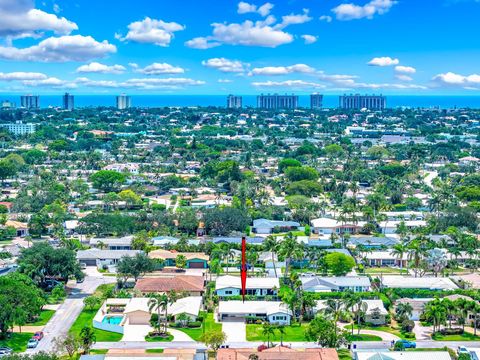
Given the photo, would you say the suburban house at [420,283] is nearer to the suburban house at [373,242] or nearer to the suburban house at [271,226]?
the suburban house at [373,242]

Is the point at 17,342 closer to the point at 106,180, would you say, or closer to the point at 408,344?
the point at 408,344

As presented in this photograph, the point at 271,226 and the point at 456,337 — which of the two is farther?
the point at 271,226

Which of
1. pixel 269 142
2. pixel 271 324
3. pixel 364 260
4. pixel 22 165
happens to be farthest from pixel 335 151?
pixel 271 324

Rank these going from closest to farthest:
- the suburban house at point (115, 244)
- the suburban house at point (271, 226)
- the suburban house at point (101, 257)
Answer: the suburban house at point (101, 257), the suburban house at point (115, 244), the suburban house at point (271, 226)

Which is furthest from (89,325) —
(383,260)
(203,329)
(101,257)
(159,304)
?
(383,260)

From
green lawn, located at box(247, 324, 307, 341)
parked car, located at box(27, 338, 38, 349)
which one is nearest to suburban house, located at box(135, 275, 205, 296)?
green lawn, located at box(247, 324, 307, 341)

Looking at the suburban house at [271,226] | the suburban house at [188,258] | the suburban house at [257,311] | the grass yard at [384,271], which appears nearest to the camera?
the suburban house at [257,311]

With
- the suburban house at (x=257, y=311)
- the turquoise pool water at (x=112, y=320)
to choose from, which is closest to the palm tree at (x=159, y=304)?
the turquoise pool water at (x=112, y=320)

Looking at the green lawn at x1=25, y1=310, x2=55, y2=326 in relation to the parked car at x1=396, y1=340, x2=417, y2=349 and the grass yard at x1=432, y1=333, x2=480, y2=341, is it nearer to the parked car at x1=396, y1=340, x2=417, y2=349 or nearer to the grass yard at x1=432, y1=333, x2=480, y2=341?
the parked car at x1=396, y1=340, x2=417, y2=349

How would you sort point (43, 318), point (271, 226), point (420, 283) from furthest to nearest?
point (271, 226) → point (420, 283) → point (43, 318)
